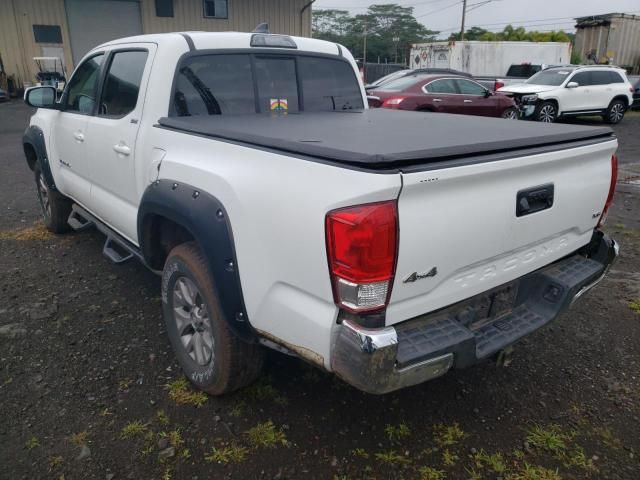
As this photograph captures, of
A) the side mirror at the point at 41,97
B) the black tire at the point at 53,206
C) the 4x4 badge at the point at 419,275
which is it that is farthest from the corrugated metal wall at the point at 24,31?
the 4x4 badge at the point at 419,275

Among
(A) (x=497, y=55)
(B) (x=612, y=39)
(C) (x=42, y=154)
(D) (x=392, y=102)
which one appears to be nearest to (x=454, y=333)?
(C) (x=42, y=154)

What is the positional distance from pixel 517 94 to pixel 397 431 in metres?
13.7

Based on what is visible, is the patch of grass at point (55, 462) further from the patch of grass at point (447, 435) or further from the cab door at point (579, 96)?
the cab door at point (579, 96)

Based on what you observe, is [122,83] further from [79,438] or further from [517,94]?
[517,94]

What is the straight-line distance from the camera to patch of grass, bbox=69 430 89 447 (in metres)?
2.49

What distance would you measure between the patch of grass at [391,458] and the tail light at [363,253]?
3.05ft

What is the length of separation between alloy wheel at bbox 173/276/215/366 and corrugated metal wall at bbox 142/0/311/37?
21.7 m

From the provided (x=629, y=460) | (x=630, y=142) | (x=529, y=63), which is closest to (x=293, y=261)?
(x=629, y=460)

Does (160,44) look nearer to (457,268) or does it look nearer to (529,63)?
(457,268)

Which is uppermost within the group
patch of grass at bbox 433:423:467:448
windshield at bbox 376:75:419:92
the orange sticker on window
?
the orange sticker on window

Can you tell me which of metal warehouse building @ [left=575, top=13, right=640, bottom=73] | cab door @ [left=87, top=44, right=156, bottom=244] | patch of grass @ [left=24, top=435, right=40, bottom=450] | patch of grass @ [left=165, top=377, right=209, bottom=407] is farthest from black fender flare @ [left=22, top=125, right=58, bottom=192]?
metal warehouse building @ [left=575, top=13, right=640, bottom=73]

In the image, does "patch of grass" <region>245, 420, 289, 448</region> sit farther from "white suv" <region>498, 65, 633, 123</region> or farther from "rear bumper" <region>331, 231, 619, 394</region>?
"white suv" <region>498, 65, 633, 123</region>

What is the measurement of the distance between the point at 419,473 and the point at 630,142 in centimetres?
1321

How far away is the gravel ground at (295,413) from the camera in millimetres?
2385
